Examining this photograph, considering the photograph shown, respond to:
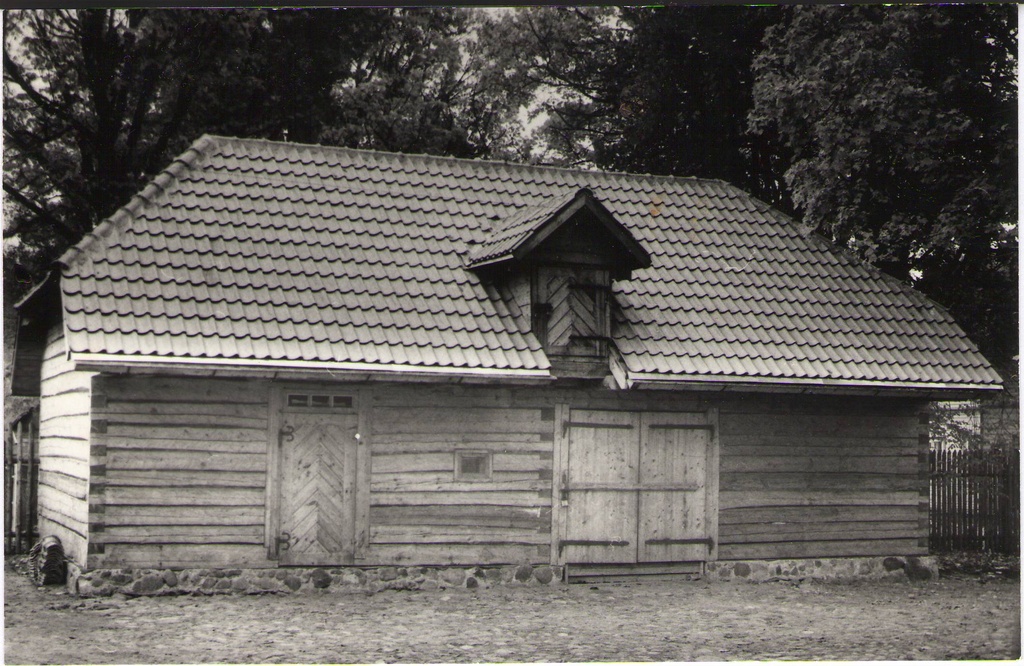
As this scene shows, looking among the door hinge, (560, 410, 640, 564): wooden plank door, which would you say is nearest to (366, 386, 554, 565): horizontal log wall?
(560, 410, 640, 564): wooden plank door

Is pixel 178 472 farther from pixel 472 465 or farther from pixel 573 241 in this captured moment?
pixel 573 241

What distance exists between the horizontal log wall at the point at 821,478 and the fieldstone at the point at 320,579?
15.2 feet

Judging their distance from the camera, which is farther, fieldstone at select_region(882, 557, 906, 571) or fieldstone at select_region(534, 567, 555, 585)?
fieldstone at select_region(882, 557, 906, 571)

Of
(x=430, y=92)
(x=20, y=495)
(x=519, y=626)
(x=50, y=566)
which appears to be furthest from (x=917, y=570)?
(x=20, y=495)

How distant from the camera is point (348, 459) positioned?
476 inches

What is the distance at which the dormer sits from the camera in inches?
497

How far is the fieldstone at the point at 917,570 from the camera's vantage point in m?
14.0

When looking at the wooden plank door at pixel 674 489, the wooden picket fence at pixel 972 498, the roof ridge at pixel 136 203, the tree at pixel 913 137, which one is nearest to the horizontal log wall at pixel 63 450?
the roof ridge at pixel 136 203

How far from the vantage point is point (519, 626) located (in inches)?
405

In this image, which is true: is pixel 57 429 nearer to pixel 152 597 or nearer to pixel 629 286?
pixel 152 597

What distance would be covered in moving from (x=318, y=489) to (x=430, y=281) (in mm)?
2695

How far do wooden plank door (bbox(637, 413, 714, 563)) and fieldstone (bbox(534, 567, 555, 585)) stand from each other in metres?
1.11

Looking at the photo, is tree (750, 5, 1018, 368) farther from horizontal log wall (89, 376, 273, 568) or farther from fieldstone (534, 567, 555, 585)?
horizontal log wall (89, 376, 273, 568)

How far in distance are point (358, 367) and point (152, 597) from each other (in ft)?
9.85
